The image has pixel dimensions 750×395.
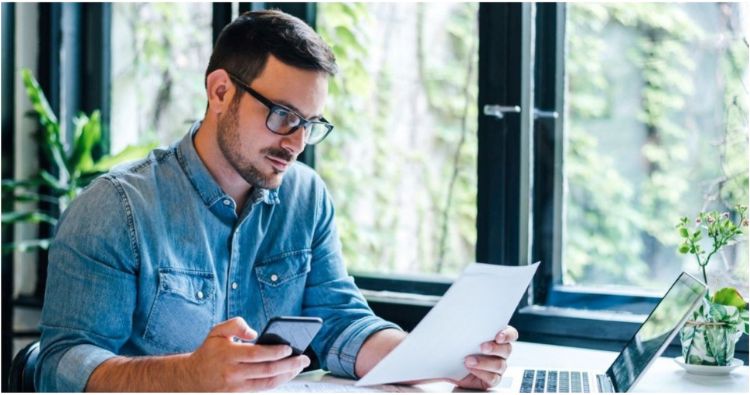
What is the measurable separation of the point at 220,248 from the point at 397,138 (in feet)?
3.39

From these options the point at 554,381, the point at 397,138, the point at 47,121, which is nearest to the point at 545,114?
the point at 397,138

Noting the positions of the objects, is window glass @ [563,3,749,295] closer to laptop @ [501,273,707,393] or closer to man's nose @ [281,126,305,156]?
laptop @ [501,273,707,393]

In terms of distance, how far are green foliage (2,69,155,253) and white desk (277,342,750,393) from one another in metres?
1.40

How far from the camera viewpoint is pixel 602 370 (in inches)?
71.1

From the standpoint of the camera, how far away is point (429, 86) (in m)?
2.62

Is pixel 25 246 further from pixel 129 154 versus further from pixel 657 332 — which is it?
pixel 657 332

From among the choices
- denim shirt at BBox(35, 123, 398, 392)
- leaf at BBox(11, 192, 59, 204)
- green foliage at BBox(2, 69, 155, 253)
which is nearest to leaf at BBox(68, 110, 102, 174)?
green foliage at BBox(2, 69, 155, 253)

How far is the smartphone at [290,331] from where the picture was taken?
1.28 m

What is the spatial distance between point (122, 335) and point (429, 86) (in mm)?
1347

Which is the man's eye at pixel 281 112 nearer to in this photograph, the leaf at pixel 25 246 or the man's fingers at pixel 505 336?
the man's fingers at pixel 505 336

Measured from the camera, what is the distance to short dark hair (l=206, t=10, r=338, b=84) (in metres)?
1.70

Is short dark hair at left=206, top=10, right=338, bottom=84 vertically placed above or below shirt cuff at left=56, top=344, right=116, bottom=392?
above

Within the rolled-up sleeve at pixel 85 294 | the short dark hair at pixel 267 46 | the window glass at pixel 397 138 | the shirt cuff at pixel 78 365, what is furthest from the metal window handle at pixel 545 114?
the shirt cuff at pixel 78 365

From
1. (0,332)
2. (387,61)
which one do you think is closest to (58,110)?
(0,332)
